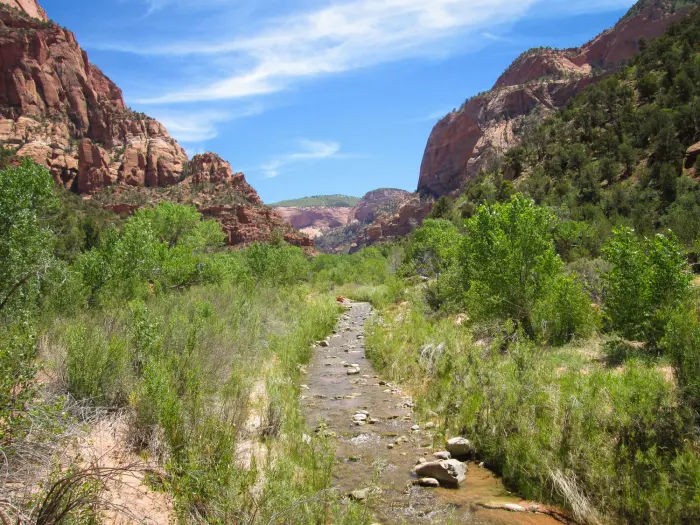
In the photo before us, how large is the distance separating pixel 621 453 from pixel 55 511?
5.31m

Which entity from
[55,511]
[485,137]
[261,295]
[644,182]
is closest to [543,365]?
[55,511]

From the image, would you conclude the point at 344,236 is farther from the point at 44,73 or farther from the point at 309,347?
the point at 309,347

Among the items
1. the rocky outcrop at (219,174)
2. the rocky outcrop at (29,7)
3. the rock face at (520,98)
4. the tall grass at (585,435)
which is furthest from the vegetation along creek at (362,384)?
the rocky outcrop at (29,7)

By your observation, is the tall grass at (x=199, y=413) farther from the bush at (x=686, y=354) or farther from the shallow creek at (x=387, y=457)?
the bush at (x=686, y=354)

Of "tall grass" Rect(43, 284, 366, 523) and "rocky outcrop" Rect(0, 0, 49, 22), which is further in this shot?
"rocky outcrop" Rect(0, 0, 49, 22)

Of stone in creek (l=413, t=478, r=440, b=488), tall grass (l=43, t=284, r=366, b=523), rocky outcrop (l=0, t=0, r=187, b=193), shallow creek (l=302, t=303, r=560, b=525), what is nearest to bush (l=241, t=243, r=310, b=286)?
shallow creek (l=302, t=303, r=560, b=525)

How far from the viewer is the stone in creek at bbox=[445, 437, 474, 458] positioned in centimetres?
666

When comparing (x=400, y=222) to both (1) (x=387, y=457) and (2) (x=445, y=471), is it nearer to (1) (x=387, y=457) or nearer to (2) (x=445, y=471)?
(1) (x=387, y=457)

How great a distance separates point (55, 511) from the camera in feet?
9.64

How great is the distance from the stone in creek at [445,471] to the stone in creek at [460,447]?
1.45 feet

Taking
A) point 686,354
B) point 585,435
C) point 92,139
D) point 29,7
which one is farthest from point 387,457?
point 29,7

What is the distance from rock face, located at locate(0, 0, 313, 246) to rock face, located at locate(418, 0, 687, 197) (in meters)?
51.5

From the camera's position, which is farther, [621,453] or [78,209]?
[78,209]

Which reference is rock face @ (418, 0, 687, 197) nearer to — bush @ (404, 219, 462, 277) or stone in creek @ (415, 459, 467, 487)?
bush @ (404, 219, 462, 277)
